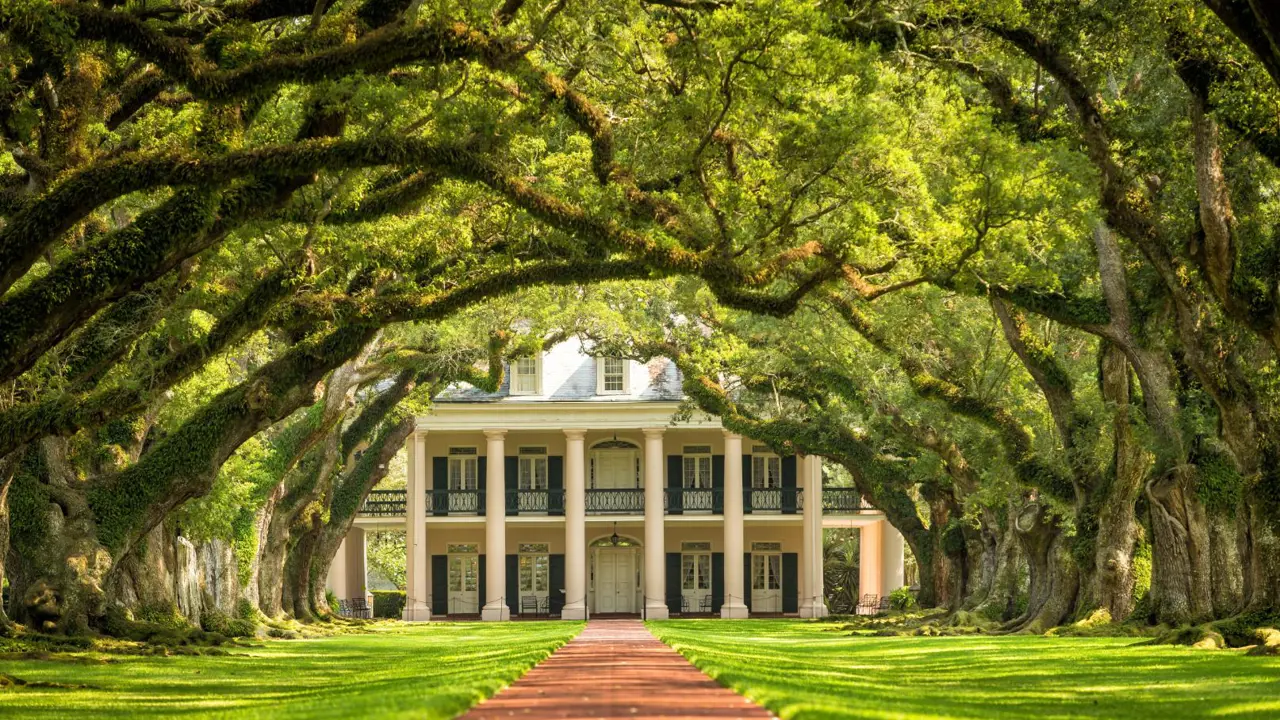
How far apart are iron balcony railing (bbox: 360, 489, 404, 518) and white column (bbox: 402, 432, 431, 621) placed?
3.44 m

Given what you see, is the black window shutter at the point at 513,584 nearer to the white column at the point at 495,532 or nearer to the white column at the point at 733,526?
the white column at the point at 495,532

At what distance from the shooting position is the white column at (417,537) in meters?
54.5

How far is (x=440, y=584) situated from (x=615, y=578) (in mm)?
5970

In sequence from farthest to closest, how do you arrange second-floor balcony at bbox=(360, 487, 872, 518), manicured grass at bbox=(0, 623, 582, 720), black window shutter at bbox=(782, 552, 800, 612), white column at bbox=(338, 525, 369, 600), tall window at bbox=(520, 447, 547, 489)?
white column at bbox=(338, 525, 369, 600), tall window at bbox=(520, 447, 547, 489), black window shutter at bbox=(782, 552, 800, 612), second-floor balcony at bbox=(360, 487, 872, 518), manicured grass at bbox=(0, 623, 582, 720)

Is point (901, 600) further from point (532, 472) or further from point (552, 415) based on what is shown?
point (532, 472)

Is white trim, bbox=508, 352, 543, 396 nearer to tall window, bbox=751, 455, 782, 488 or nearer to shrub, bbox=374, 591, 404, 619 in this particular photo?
tall window, bbox=751, 455, 782, 488

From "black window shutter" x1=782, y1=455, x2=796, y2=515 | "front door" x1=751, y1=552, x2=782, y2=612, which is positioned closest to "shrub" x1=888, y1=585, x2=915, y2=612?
"front door" x1=751, y1=552, x2=782, y2=612

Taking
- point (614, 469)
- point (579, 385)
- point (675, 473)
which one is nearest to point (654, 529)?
point (675, 473)

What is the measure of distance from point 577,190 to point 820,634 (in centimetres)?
2014

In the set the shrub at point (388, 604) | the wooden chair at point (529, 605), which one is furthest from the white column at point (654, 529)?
the shrub at point (388, 604)

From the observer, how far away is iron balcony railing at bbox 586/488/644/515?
5653 centimetres

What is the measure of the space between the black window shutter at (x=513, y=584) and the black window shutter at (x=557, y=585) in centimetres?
118

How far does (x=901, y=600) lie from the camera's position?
53031mm

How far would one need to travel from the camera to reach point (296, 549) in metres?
44.2
